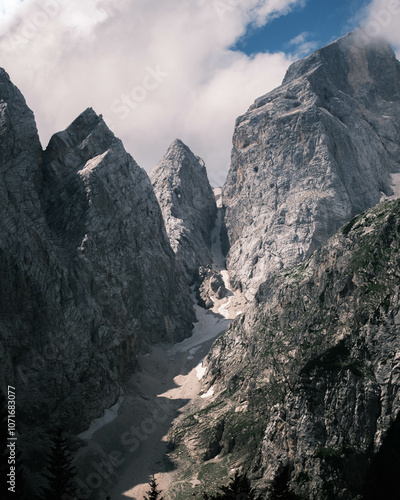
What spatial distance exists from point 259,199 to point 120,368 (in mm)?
96476

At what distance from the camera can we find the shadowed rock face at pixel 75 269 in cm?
8988

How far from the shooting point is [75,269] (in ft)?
354

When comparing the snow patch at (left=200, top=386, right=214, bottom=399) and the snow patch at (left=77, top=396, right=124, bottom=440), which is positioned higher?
the snow patch at (left=77, top=396, right=124, bottom=440)

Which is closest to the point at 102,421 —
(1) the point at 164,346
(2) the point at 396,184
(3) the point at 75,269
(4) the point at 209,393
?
(4) the point at 209,393

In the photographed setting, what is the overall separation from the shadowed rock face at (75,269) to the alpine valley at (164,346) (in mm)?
365

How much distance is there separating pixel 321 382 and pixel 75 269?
186 feet

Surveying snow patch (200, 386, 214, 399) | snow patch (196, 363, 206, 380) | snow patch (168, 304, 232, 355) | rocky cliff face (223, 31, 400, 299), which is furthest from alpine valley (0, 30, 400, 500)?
rocky cliff face (223, 31, 400, 299)

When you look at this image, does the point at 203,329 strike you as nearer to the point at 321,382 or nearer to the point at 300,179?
the point at 300,179

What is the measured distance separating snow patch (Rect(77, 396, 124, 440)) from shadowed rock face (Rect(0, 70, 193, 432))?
4.86 ft

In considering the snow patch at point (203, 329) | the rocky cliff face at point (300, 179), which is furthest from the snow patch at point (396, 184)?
the snow patch at point (203, 329)

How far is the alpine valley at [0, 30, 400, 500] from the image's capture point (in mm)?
74562

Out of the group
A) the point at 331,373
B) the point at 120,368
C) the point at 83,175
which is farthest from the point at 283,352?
the point at 83,175

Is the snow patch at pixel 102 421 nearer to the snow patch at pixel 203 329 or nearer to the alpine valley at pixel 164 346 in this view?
the alpine valley at pixel 164 346

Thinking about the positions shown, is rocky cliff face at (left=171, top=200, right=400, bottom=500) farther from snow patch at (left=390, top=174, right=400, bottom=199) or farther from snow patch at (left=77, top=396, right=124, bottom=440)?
snow patch at (left=390, top=174, right=400, bottom=199)
